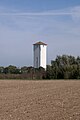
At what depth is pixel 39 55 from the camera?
11238cm

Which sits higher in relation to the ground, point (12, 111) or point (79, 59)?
point (79, 59)

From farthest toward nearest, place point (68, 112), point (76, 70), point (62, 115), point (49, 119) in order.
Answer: point (76, 70) < point (68, 112) < point (62, 115) < point (49, 119)

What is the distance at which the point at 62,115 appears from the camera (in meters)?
13.6

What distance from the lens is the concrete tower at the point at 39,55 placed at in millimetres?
111069

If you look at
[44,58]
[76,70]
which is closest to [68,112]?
[76,70]

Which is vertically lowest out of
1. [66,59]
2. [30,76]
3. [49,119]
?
[49,119]

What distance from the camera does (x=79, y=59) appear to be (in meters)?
118

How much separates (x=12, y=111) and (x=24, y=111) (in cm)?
52

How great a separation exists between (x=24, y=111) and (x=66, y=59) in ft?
331

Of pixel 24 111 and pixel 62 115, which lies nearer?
pixel 62 115

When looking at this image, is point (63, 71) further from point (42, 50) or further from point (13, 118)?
point (13, 118)

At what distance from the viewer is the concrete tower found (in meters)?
111

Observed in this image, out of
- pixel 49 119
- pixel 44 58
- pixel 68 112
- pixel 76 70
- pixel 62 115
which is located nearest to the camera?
pixel 49 119

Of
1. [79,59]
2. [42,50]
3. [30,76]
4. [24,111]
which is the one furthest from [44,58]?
[24,111]
